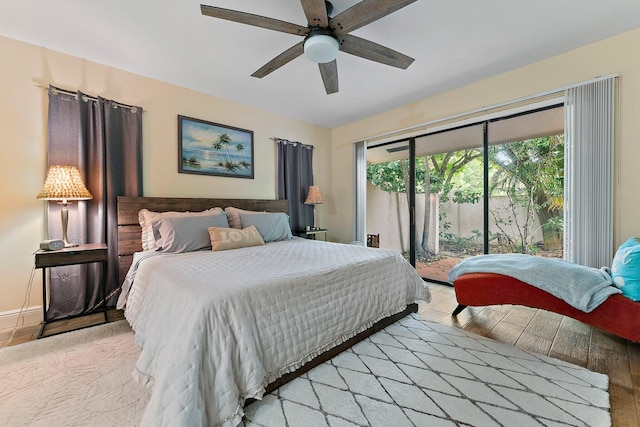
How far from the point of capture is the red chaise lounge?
180 cm

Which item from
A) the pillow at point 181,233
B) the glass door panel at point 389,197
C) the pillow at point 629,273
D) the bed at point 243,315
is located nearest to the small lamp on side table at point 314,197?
the glass door panel at point 389,197

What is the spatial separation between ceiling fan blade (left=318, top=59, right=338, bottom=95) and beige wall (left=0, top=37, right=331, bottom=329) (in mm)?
1804

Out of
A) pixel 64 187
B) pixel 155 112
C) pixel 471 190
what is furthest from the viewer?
pixel 471 190

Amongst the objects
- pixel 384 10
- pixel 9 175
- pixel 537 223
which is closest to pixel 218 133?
pixel 9 175

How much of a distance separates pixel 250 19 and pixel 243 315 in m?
1.82

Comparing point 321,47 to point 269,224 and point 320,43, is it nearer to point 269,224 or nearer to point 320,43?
point 320,43

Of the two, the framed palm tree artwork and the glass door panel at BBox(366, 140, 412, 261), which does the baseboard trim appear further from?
the glass door panel at BBox(366, 140, 412, 261)

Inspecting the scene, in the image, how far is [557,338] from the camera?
216cm

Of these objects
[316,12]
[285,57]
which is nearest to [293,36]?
[285,57]

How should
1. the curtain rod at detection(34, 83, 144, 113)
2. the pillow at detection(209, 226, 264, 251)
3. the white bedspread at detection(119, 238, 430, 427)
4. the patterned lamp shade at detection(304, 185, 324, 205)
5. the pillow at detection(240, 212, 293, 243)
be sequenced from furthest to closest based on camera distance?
the patterned lamp shade at detection(304, 185, 324, 205), the pillow at detection(240, 212, 293, 243), the pillow at detection(209, 226, 264, 251), the curtain rod at detection(34, 83, 144, 113), the white bedspread at detection(119, 238, 430, 427)

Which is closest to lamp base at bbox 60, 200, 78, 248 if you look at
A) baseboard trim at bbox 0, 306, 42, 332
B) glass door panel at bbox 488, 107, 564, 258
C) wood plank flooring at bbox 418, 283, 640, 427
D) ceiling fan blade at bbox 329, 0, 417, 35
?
baseboard trim at bbox 0, 306, 42, 332

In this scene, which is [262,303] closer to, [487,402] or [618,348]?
[487,402]

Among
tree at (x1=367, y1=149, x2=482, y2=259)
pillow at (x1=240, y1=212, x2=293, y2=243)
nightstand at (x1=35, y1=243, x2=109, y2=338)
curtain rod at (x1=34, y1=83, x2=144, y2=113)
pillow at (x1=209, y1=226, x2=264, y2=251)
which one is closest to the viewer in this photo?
nightstand at (x1=35, y1=243, x2=109, y2=338)

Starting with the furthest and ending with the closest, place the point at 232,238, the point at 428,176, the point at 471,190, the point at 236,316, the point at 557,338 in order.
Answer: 1. the point at 428,176
2. the point at 471,190
3. the point at 232,238
4. the point at 557,338
5. the point at 236,316
